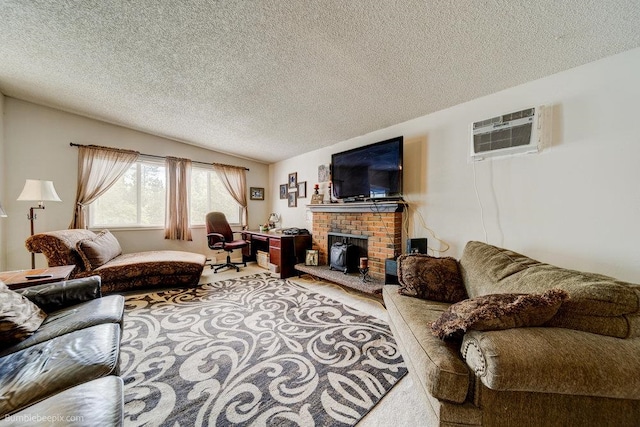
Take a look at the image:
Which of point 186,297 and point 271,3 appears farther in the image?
point 186,297

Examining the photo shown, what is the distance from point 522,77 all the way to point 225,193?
4.87 meters

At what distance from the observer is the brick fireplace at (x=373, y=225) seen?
2832 mm

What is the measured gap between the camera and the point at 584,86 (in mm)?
1769

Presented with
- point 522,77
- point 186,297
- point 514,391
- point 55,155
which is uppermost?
point 522,77

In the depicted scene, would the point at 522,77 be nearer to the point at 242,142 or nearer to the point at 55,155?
the point at 242,142

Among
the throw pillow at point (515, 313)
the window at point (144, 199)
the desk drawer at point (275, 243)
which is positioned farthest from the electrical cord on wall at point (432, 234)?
the window at point (144, 199)

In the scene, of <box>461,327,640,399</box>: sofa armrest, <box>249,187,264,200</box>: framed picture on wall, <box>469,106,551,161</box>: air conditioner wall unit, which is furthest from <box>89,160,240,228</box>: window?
<box>461,327,640,399</box>: sofa armrest

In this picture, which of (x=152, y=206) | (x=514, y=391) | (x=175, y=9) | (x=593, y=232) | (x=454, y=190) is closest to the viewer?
(x=514, y=391)

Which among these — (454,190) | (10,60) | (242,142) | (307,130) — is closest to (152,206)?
(242,142)

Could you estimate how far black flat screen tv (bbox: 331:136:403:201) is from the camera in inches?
110

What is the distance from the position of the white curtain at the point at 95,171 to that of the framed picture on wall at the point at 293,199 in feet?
9.00

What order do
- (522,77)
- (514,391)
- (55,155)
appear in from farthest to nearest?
(55,155) < (522,77) < (514,391)

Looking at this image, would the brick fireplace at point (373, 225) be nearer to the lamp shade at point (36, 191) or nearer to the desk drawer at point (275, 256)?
the desk drawer at point (275, 256)

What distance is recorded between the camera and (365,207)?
304cm
